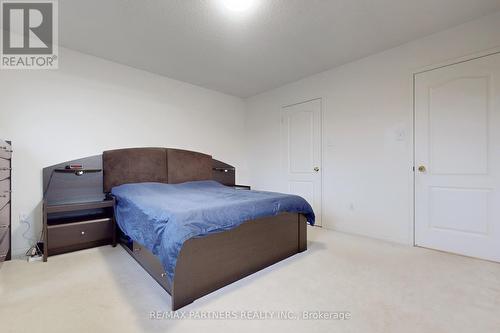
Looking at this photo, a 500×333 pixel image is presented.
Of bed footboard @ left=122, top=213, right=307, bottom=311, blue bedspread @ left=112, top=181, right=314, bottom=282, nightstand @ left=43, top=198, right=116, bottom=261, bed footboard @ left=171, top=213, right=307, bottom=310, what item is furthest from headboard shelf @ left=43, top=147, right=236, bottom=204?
bed footboard @ left=171, top=213, right=307, bottom=310

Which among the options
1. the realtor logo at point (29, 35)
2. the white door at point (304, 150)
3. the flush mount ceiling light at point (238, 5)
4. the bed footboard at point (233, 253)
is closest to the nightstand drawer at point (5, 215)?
the realtor logo at point (29, 35)

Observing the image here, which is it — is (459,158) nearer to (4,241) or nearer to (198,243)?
(198,243)

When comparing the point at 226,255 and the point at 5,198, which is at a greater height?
the point at 5,198

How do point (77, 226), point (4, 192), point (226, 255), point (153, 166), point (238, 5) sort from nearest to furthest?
1. point (226, 255)
2. point (238, 5)
3. point (4, 192)
4. point (77, 226)
5. point (153, 166)

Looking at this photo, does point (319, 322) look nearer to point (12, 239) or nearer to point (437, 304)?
point (437, 304)

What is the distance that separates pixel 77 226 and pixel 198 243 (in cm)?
185

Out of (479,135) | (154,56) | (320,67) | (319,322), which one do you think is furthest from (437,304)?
(154,56)

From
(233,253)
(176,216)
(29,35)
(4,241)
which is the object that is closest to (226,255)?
(233,253)

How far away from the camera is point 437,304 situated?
5.38 feet

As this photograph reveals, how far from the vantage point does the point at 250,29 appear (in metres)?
2.52

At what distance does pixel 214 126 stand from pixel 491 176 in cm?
400

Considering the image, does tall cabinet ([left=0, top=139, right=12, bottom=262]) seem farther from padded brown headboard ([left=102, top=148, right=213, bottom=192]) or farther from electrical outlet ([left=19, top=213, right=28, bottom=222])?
padded brown headboard ([left=102, top=148, right=213, bottom=192])

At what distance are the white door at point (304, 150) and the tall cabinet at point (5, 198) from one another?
375cm

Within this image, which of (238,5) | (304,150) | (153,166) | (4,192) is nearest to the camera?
(238,5)
